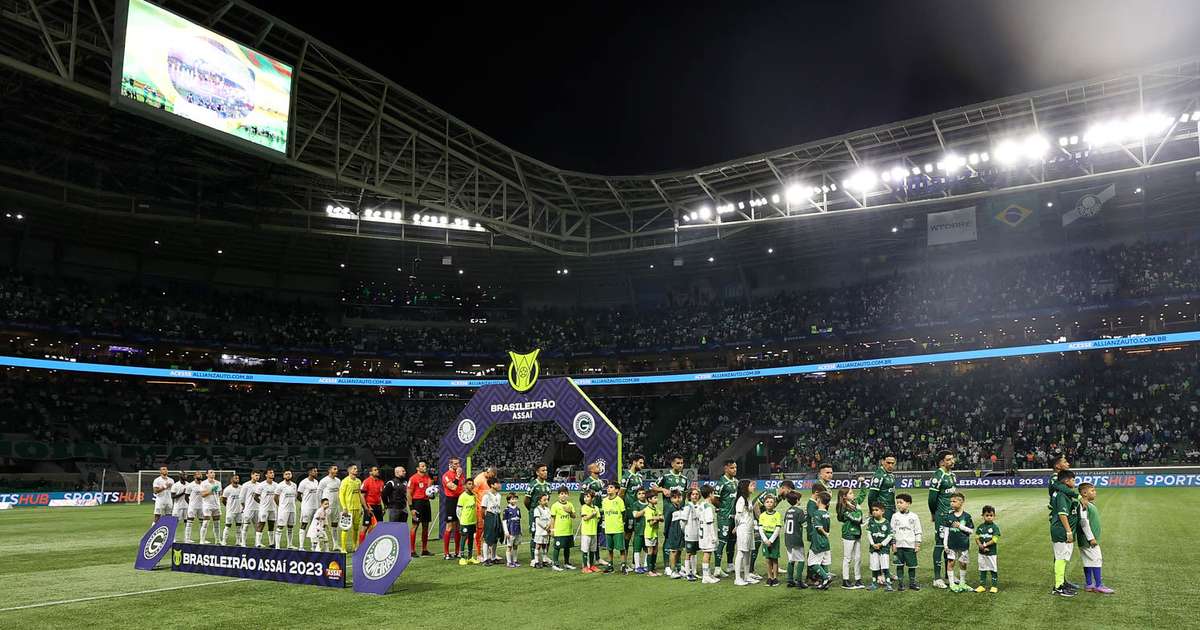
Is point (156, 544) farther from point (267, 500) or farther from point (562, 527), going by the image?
point (562, 527)

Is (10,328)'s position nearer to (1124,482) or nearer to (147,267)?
(147,267)

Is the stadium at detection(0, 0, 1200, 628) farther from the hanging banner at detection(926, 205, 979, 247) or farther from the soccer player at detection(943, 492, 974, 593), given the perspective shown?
the hanging banner at detection(926, 205, 979, 247)

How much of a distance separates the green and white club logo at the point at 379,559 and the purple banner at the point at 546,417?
8.94 m

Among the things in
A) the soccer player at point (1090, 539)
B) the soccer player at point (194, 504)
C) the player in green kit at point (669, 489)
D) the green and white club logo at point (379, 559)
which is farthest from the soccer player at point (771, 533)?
the soccer player at point (194, 504)

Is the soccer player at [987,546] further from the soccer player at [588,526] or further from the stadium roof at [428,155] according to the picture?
the stadium roof at [428,155]

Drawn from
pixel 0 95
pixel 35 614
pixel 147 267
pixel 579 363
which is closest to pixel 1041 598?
pixel 35 614

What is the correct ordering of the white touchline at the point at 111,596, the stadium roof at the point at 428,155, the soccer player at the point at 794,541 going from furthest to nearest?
the stadium roof at the point at 428,155
the soccer player at the point at 794,541
the white touchline at the point at 111,596

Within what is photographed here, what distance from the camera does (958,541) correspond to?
12.4 metres

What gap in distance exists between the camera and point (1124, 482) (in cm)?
3569

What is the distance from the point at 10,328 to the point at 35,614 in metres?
42.5

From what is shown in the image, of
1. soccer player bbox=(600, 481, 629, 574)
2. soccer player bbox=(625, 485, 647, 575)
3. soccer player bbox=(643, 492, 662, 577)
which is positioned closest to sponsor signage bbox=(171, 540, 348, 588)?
soccer player bbox=(600, 481, 629, 574)

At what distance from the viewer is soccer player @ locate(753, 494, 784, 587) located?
43.6 feet

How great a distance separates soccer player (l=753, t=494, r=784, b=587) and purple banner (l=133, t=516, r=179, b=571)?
11.4 meters

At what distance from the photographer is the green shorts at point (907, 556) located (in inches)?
498
